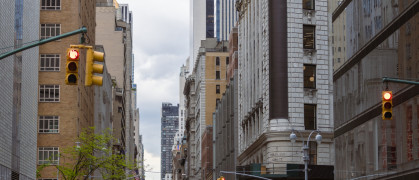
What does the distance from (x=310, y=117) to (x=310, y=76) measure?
4.12m

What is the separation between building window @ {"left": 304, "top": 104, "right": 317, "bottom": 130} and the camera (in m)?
80.8

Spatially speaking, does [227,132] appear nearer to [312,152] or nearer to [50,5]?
[312,152]

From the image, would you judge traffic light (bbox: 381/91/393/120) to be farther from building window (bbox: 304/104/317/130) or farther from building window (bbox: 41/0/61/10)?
building window (bbox: 41/0/61/10)

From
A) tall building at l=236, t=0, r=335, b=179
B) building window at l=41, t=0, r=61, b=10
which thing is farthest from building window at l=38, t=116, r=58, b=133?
tall building at l=236, t=0, r=335, b=179

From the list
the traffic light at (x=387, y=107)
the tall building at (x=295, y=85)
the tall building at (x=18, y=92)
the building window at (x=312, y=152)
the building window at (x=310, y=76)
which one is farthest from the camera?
the building window at (x=310, y=76)

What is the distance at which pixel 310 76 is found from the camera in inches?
3199

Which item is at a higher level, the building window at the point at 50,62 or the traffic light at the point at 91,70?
the building window at the point at 50,62

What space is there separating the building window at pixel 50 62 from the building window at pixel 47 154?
318 inches

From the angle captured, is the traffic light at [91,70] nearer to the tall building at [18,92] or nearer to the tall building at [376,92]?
the tall building at [376,92]

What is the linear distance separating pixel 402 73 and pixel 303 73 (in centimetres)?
3873

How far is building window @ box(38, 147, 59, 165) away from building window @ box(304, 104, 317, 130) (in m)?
25.1

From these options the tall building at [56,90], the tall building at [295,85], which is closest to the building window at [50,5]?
the tall building at [56,90]

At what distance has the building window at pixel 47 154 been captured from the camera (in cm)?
7994

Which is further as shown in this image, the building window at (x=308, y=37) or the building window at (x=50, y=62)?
the building window at (x=50, y=62)
